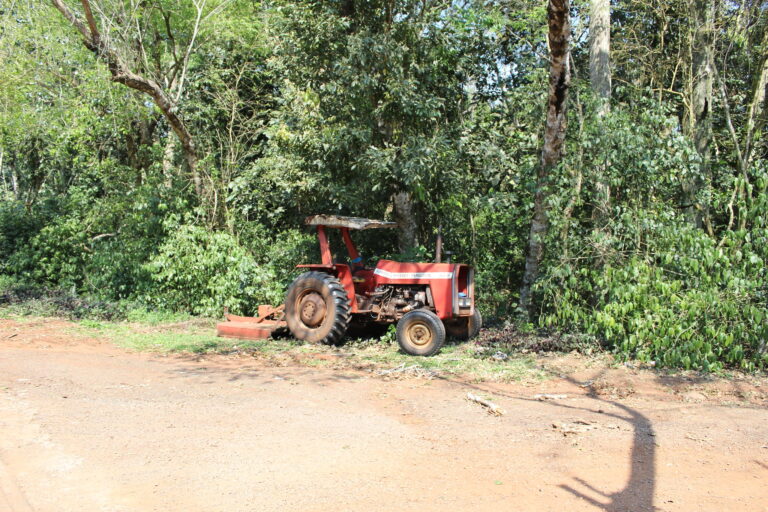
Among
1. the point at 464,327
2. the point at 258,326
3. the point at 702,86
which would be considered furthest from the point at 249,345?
the point at 702,86

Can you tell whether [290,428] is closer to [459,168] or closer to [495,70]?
[459,168]

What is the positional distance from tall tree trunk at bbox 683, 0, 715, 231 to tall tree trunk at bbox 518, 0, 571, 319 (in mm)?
2314

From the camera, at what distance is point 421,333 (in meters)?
8.59

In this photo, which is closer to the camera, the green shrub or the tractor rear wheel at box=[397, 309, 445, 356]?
the green shrub

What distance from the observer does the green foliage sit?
466 inches

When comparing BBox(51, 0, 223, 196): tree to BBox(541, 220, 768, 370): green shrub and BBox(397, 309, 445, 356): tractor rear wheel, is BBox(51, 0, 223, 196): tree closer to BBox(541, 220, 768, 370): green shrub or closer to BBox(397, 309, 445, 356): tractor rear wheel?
BBox(397, 309, 445, 356): tractor rear wheel

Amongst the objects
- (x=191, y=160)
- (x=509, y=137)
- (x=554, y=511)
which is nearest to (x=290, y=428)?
(x=554, y=511)

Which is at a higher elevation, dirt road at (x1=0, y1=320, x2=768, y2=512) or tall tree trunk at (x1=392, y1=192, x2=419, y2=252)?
tall tree trunk at (x1=392, y1=192, x2=419, y2=252)

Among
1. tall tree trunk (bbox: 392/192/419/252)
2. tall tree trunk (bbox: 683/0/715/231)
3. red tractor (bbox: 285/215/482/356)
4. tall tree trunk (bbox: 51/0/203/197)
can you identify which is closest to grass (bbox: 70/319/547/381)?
red tractor (bbox: 285/215/482/356)

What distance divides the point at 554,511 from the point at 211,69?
43.5 feet

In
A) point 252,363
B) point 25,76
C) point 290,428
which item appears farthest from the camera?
point 25,76

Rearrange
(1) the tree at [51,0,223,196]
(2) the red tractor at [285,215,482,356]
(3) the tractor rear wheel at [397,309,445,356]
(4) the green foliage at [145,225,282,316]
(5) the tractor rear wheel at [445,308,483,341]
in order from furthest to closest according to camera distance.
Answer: (4) the green foliage at [145,225,282,316]
(1) the tree at [51,0,223,196]
(5) the tractor rear wheel at [445,308,483,341]
(2) the red tractor at [285,215,482,356]
(3) the tractor rear wheel at [397,309,445,356]

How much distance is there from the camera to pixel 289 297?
9703 mm

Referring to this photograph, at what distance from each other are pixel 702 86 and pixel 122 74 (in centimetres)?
1036
